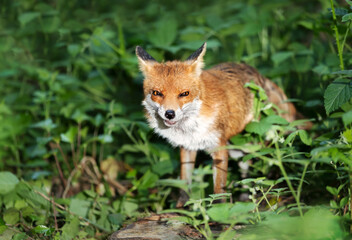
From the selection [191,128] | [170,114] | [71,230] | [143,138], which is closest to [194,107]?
[191,128]

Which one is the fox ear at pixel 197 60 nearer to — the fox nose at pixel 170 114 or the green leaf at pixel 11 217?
the fox nose at pixel 170 114

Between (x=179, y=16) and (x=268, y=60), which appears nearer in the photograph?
(x=268, y=60)

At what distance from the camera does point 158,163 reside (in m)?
6.73

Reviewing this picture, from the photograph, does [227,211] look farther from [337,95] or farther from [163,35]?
[163,35]

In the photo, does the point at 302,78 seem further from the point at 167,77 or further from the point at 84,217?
the point at 84,217

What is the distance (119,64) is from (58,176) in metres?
2.84

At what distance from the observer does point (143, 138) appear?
6.82 m

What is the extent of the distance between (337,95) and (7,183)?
4.84 metres

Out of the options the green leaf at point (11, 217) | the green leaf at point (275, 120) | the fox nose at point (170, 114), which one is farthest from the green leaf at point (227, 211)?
the green leaf at point (11, 217)

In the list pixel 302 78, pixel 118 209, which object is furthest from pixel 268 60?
pixel 118 209

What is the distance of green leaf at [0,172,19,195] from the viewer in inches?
228

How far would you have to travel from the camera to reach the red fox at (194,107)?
5336mm

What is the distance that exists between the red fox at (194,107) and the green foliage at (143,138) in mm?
341

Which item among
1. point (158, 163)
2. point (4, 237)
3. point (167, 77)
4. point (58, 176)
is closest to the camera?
point (4, 237)
